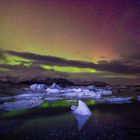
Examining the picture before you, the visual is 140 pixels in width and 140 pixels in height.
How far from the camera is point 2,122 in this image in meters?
8.65

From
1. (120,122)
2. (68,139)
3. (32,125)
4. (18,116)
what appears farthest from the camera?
(18,116)

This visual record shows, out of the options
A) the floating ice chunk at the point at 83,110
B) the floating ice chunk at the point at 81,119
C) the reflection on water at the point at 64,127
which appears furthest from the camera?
the floating ice chunk at the point at 83,110

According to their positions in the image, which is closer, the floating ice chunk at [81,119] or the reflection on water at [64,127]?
the reflection on water at [64,127]

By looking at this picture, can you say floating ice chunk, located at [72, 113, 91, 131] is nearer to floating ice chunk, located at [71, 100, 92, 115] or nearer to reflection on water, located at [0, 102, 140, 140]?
reflection on water, located at [0, 102, 140, 140]

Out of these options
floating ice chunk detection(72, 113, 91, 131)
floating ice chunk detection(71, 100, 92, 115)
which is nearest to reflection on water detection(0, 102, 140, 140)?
floating ice chunk detection(72, 113, 91, 131)

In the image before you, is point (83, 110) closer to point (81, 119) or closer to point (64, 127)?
point (81, 119)

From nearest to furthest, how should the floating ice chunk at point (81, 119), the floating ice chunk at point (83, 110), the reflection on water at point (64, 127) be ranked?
the reflection on water at point (64, 127), the floating ice chunk at point (81, 119), the floating ice chunk at point (83, 110)

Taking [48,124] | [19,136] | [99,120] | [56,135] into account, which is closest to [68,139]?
[56,135]

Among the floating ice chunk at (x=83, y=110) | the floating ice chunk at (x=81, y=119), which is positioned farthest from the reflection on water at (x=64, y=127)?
the floating ice chunk at (x=83, y=110)

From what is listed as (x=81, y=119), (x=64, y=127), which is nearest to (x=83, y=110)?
(x=81, y=119)

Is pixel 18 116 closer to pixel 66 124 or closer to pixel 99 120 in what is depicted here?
pixel 66 124

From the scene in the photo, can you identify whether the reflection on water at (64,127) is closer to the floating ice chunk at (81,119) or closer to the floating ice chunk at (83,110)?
the floating ice chunk at (81,119)

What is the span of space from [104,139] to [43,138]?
1.76 meters

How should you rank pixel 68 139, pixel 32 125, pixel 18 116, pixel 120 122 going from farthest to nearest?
pixel 18 116 < pixel 120 122 < pixel 32 125 < pixel 68 139
